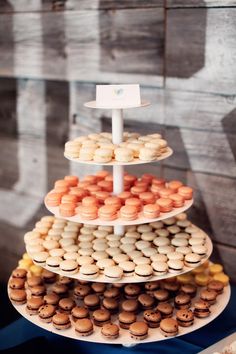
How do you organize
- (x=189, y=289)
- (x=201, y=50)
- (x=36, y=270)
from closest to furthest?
(x=189, y=289) < (x=36, y=270) < (x=201, y=50)

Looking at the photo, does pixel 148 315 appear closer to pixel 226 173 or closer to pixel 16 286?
pixel 16 286

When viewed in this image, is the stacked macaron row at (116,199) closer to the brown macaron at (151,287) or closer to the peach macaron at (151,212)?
the peach macaron at (151,212)

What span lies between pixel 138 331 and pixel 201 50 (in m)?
0.97

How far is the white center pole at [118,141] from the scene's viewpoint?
1.51 m

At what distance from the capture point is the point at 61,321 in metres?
1.44

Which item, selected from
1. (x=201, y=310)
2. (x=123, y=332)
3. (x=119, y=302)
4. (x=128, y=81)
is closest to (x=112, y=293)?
(x=119, y=302)

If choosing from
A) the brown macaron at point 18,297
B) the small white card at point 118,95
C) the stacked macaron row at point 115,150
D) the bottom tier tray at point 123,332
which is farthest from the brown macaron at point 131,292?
the small white card at point 118,95

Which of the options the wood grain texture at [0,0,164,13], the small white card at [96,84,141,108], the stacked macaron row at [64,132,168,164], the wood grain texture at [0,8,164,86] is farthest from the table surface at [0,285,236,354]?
the wood grain texture at [0,0,164,13]

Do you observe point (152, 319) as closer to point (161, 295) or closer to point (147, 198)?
point (161, 295)

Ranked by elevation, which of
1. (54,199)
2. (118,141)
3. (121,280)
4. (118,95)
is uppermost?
(118,95)

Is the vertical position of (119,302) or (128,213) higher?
(128,213)

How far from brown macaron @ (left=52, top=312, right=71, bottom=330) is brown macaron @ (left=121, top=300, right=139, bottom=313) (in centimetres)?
17

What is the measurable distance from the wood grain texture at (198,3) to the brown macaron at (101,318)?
1051 mm

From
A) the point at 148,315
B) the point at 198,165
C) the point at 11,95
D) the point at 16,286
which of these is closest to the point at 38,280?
the point at 16,286
